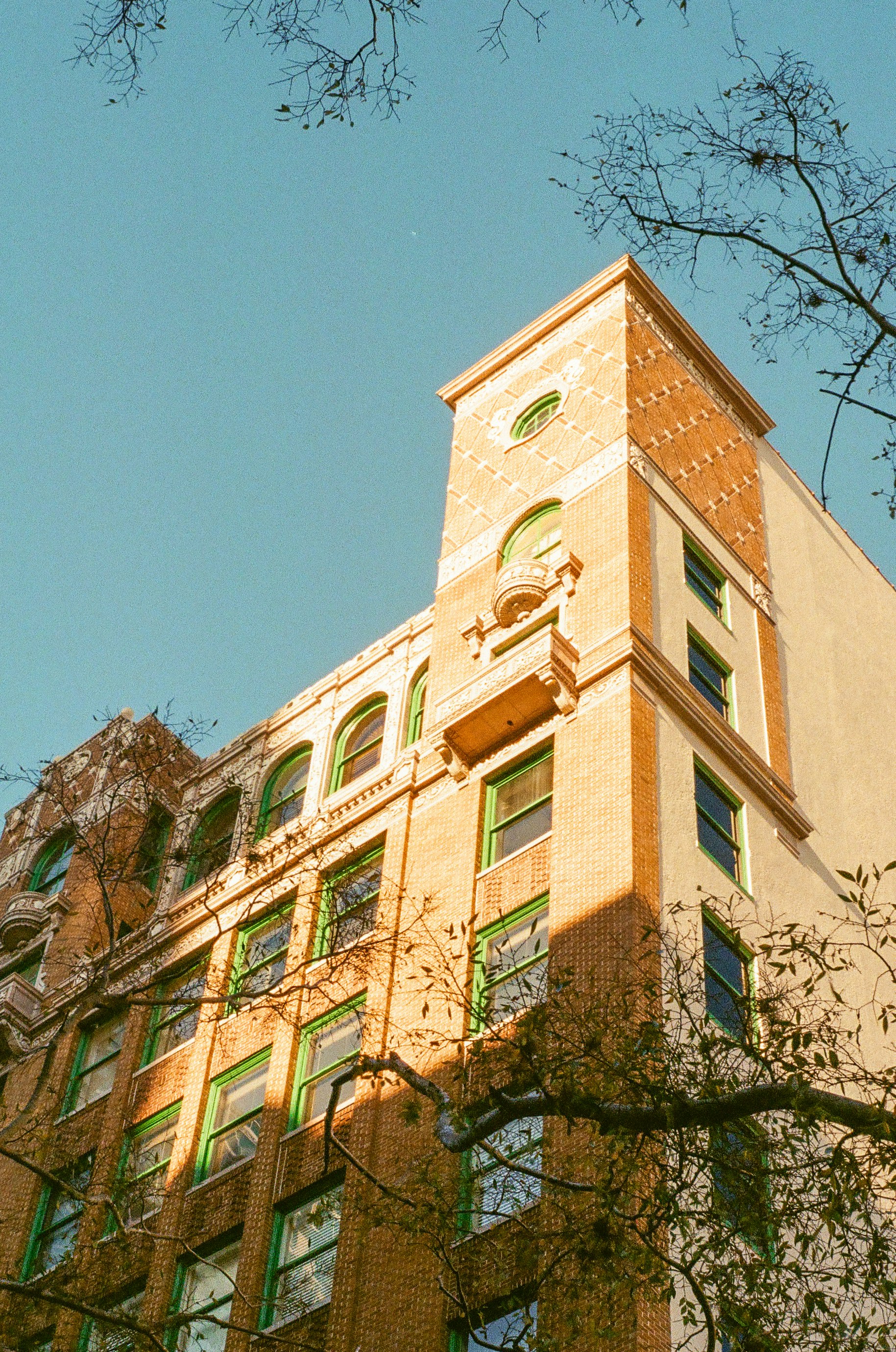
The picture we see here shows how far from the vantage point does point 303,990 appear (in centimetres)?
3075

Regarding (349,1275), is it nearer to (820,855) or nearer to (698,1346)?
(698,1346)

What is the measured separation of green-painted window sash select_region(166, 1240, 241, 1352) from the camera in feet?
89.3

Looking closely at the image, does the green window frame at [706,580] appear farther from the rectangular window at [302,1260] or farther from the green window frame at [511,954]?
the rectangular window at [302,1260]

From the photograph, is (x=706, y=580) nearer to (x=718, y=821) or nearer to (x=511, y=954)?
(x=718, y=821)

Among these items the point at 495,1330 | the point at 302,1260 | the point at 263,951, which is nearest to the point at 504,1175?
the point at 495,1330

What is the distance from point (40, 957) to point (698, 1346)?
21.8 metres

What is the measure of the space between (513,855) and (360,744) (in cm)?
884

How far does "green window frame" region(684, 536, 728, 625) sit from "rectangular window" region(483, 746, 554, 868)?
5818mm

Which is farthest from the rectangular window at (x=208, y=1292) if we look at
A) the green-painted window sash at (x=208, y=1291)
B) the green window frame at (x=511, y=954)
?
the green window frame at (x=511, y=954)

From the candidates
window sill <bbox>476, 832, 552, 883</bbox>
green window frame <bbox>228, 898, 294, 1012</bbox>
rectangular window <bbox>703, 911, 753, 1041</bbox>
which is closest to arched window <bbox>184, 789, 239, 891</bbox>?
green window frame <bbox>228, 898, 294, 1012</bbox>

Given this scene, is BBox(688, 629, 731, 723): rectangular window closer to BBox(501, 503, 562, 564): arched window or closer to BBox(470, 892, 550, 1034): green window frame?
BBox(501, 503, 562, 564): arched window

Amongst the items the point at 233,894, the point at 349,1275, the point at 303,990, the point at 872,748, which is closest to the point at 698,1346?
the point at 349,1275

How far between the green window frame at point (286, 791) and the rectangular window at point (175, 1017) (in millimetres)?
3400

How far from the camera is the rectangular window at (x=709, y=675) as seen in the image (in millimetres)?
32906
